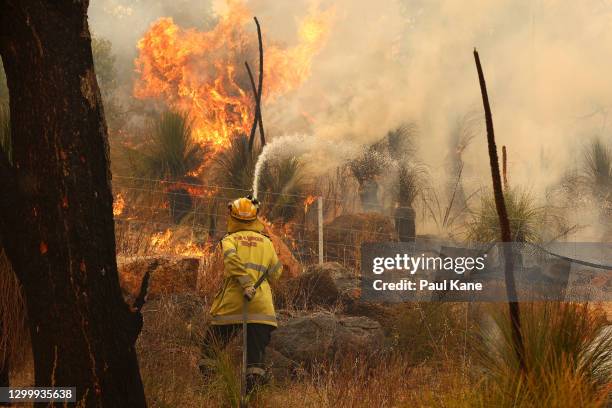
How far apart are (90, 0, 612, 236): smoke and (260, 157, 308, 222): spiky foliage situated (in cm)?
399

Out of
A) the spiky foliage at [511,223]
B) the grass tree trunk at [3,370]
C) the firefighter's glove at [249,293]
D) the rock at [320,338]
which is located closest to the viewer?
the grass tree trunk at [3,370]

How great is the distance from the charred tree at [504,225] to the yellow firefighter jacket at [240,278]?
7.94ft

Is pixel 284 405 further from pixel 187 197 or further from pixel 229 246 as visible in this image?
pixel 187 197

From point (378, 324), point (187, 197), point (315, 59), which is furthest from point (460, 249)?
point (315, 59)

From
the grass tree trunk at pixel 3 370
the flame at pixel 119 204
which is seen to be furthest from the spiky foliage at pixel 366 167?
the grass tree trunk at pixel 3 370

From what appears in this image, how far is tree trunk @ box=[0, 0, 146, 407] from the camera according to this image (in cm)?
456

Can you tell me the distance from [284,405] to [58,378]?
161cm

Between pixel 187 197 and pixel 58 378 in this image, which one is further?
pixel 187 197

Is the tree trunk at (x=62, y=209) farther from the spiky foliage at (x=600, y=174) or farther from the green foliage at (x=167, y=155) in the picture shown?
the spiky foliage at (x=600, y=174)

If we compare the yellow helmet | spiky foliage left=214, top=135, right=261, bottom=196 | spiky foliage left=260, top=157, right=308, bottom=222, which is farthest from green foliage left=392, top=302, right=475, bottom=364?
spiky foliage left=214, top=135, right=261, bottom=196

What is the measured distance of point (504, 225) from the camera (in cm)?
404

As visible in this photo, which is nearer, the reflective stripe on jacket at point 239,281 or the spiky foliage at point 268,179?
the reflective stripe on jacket at point 239,281

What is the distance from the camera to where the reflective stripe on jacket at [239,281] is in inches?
249

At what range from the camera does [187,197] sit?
1428 cm
